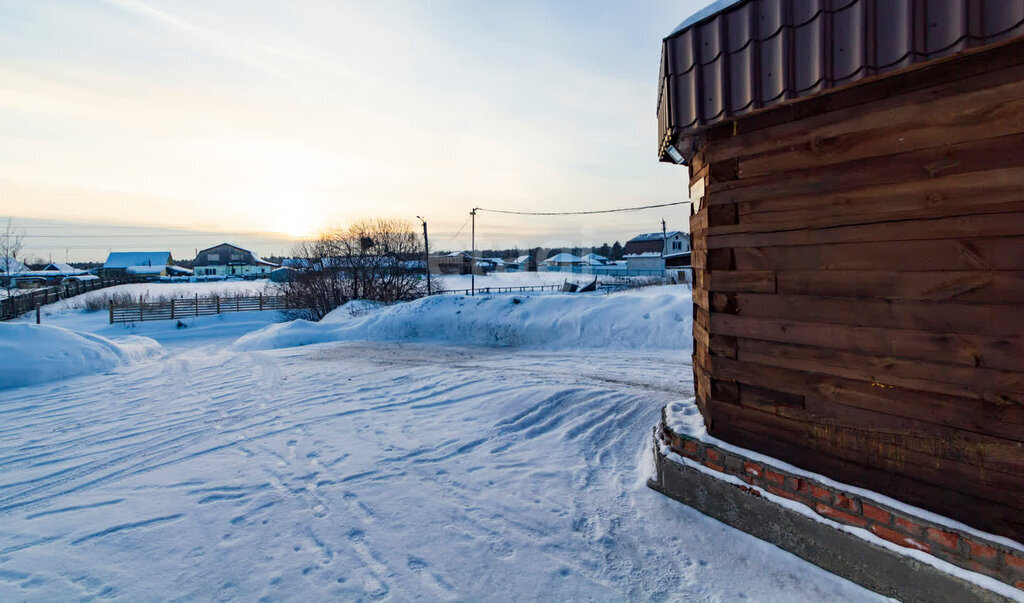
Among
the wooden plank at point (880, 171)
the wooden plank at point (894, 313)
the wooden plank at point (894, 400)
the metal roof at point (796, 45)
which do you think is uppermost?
the metal roof at point (796, 45)

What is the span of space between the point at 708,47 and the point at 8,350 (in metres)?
11.8

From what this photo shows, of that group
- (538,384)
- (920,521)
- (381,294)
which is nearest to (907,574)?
(920,521)

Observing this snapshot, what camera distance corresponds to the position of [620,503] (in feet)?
12.4

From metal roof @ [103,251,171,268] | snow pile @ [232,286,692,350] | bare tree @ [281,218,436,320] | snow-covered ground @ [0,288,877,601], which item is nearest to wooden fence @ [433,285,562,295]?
bare tree @ [281,218,436,320]

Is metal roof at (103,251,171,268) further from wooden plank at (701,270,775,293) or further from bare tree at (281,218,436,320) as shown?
wooden plank at (701,270,775,293)

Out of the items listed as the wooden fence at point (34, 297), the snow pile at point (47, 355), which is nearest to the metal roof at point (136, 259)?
the wooden fence at point (34, 297)

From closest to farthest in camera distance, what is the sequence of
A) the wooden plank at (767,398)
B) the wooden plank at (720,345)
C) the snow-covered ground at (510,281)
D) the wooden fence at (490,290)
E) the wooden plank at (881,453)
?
the wooden plank at (881,453) < the wooden plank at (767,398) < the wooden plank at (720,345) < the wooden fence at (490,290) < the snow-covered ground at (510,281)

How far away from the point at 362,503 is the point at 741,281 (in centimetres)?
344

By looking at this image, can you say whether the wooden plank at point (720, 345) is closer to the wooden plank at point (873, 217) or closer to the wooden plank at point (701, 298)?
the wooden plank at point (701, 298)

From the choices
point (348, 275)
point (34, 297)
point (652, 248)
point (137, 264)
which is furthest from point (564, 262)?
point (137, 264)

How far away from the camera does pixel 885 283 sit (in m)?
2.62

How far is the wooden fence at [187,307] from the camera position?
25734 mm

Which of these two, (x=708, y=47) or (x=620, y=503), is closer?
(x=708, y=47)

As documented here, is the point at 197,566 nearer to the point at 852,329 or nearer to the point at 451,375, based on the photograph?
the point at 852,329
